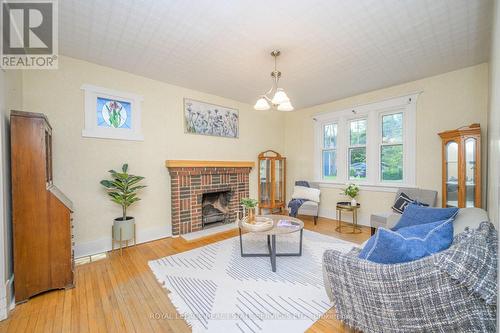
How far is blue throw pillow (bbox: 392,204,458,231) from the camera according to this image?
1.85 meters

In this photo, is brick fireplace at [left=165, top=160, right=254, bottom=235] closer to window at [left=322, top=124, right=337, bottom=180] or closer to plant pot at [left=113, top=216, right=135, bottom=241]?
plant pot at [left=113, top=216, right=135, bottom=241]

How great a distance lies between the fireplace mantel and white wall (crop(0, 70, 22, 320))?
1871 millimetres

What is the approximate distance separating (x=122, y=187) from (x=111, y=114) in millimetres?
1108

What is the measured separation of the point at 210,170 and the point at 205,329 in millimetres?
2768

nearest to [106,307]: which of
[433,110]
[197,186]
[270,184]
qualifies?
[197,186]

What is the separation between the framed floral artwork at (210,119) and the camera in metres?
3.93

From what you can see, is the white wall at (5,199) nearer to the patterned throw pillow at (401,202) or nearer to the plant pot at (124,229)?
the plant pot at (124,229)

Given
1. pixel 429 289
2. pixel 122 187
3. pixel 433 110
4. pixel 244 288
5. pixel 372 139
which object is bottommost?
pixel 244 288

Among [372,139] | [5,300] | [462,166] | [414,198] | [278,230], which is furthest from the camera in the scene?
[372,139]

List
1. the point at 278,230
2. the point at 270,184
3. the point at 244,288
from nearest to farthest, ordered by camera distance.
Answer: the point at 244,288 → the point at 278,230 → the point at 270,184

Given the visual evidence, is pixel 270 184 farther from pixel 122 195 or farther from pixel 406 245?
pixel 406 245

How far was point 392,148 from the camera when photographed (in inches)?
156

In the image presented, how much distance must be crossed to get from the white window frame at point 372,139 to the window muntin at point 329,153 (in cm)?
7

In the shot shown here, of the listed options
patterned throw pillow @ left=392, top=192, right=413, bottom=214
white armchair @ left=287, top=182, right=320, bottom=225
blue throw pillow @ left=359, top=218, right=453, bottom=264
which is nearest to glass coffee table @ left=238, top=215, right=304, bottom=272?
blue throw pillow @ left=359, top=218, right=453, bottom=264
